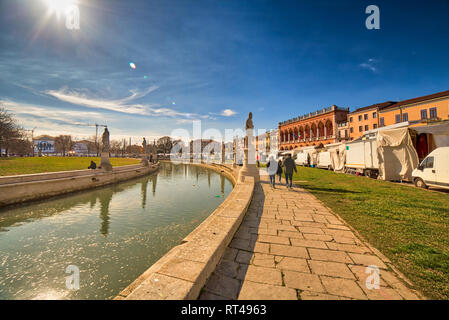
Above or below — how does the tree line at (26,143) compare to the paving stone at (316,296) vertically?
above

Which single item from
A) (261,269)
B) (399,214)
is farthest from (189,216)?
(399,214)

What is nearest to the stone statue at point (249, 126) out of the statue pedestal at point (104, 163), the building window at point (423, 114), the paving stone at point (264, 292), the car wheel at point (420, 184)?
the car wheel at point (420, 184)

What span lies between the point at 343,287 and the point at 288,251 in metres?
1.02

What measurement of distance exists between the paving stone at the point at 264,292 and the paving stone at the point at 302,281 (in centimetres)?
14

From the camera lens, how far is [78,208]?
27.6 feet

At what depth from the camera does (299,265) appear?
2811mm

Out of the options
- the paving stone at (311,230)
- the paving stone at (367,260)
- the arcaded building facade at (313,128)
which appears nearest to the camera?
the paving stone at (367,260)

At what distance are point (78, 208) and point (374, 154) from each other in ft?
59.4

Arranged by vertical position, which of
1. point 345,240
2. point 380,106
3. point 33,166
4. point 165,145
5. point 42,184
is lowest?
point 345,240

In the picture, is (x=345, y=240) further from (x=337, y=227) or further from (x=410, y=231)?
(x=410, y=231)

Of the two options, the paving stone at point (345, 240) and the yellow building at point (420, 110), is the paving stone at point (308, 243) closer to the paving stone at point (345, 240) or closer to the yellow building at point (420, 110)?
the paving stone at point (345, 240)

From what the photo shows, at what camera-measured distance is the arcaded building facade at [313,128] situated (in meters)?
45.7

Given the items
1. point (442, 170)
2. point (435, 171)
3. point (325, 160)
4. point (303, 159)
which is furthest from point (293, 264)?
point (303, 159)

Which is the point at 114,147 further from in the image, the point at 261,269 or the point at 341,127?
the point at 261,269
